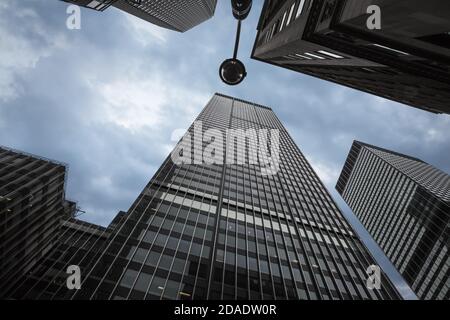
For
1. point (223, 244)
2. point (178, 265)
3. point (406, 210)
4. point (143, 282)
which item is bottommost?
point (406, 210)

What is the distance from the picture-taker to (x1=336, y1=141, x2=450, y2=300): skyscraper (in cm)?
9506

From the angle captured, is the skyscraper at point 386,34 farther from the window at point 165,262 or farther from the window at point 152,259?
the window at point 152,259

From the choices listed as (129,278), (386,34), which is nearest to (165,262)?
(129,278)

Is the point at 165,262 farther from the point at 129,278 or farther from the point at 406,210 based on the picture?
the point at 406,210

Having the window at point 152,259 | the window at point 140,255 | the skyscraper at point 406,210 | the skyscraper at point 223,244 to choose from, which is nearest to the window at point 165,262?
the skyscraper at point 223,244

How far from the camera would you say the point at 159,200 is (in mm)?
44375

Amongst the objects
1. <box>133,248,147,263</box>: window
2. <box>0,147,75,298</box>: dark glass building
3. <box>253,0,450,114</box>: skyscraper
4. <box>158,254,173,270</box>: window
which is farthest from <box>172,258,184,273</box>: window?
<box>253,0,450,114</box>: skyscraper

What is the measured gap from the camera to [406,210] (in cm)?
11744

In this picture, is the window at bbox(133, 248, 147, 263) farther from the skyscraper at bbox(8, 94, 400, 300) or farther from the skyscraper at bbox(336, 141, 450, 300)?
the skyscraper at bbox(336, 141, 450, 300)

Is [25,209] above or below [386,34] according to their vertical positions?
below

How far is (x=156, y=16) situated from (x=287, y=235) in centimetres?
7310

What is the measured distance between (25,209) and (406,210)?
129 meters
